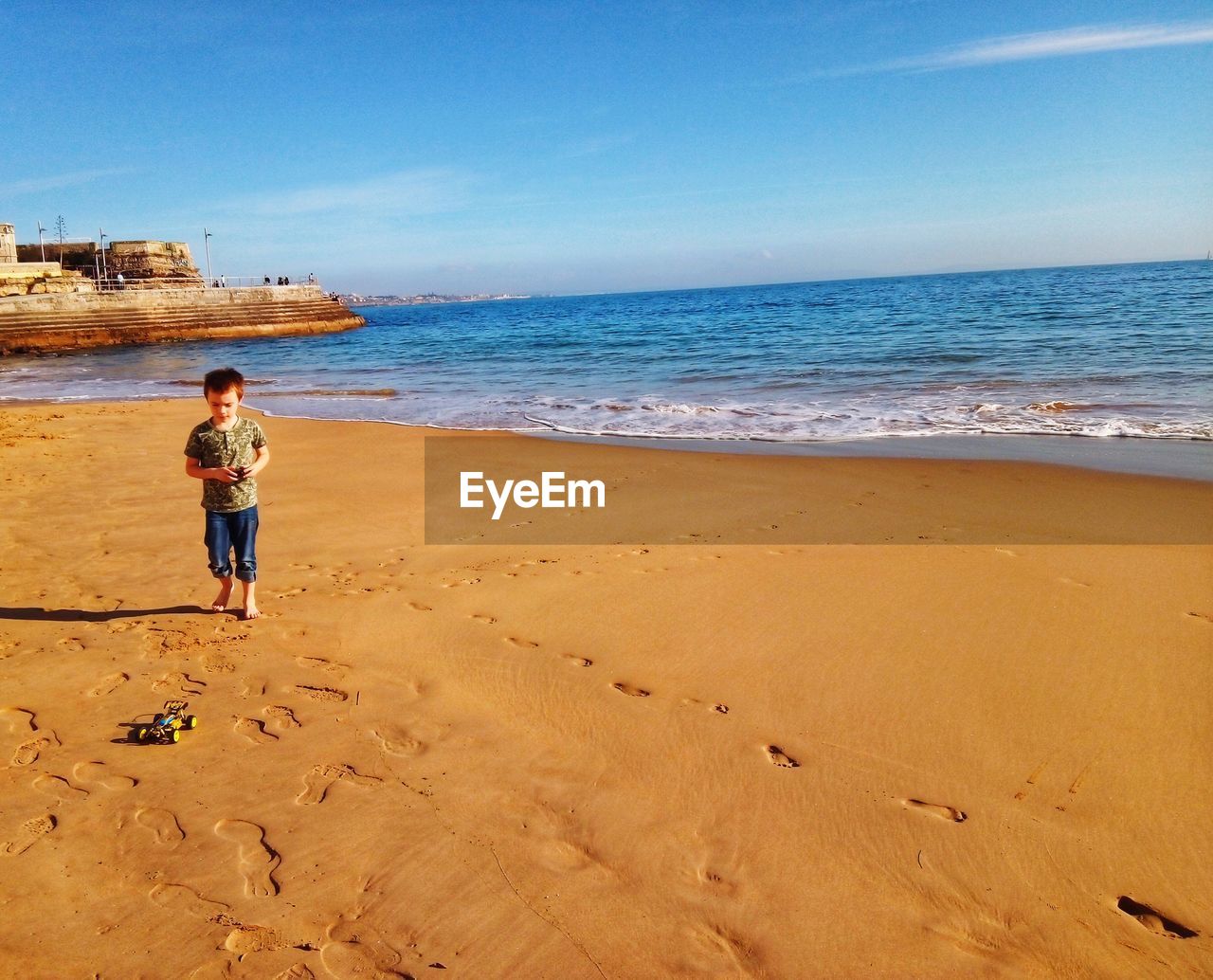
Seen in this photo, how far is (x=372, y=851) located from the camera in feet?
8.66

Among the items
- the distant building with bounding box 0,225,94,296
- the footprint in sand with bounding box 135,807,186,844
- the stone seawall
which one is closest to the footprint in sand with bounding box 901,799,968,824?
the footprint in sand with bounding box 135,807,186,844

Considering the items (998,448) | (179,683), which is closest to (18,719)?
(179,683)

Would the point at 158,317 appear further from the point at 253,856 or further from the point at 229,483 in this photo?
the point at 253,856

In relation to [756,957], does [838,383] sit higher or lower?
higher

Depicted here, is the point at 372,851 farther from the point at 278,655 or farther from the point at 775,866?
the point at 278,655

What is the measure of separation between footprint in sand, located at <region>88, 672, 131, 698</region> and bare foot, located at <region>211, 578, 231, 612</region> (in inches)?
34.6

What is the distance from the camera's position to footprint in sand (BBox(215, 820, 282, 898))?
8.13 feet

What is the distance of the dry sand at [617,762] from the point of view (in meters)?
2.32

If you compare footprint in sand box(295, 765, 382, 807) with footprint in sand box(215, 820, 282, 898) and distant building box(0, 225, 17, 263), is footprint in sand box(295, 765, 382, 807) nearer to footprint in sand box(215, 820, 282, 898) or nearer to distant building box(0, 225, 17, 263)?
footprint in sand box(215, 820, 282, 898)

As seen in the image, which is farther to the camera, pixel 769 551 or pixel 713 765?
pixel 769 551

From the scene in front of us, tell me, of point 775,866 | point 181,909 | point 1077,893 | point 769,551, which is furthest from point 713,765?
point 769,551

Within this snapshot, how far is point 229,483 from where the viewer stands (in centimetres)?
467

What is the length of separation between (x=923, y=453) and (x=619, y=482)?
12.6 ft

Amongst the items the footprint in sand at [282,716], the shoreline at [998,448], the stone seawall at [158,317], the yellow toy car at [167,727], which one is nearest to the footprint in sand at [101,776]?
the yellow toy car at [167,727]
